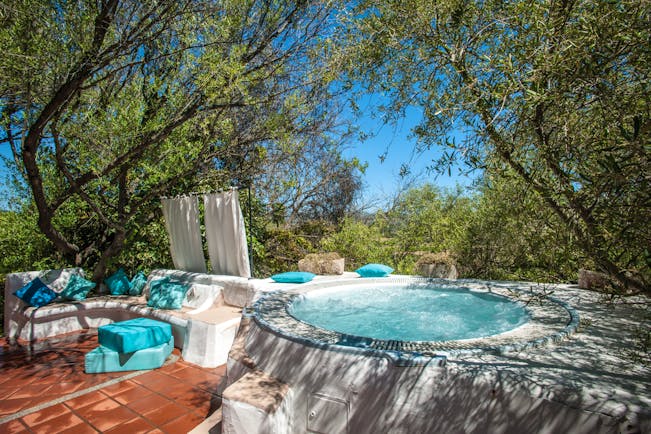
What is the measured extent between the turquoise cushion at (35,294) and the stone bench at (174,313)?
0.33 feet

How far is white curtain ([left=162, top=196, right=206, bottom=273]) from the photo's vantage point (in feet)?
22.3

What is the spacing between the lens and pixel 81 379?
4172 mm

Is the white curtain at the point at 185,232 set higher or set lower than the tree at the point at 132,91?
lower

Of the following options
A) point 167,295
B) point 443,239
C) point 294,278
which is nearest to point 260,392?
point 294,278

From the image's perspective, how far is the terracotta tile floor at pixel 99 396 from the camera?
3.25 m

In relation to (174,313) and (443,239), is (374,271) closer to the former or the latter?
(443,239)

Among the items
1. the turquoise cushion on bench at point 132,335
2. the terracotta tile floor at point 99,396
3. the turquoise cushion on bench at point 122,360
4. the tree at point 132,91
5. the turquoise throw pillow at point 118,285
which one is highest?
the tree at point 132,91

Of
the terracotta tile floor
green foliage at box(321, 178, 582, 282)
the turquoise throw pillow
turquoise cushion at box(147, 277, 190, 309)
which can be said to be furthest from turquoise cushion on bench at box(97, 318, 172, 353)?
green foliage at box(321, 178, 582, 282)

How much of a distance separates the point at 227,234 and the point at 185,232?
4.40 ft

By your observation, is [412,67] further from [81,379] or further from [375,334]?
[81,379]

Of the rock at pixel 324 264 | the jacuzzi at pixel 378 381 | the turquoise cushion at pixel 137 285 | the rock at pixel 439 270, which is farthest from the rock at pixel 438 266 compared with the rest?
the turquoise cushion at pixel 137 285

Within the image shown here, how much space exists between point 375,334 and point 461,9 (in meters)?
3.08

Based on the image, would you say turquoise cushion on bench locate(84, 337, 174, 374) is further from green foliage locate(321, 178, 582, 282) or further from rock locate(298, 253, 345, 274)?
green foliage locate(321, 178, 582, 282)

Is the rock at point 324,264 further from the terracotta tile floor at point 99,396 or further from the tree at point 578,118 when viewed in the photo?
the tree at point 578,118
